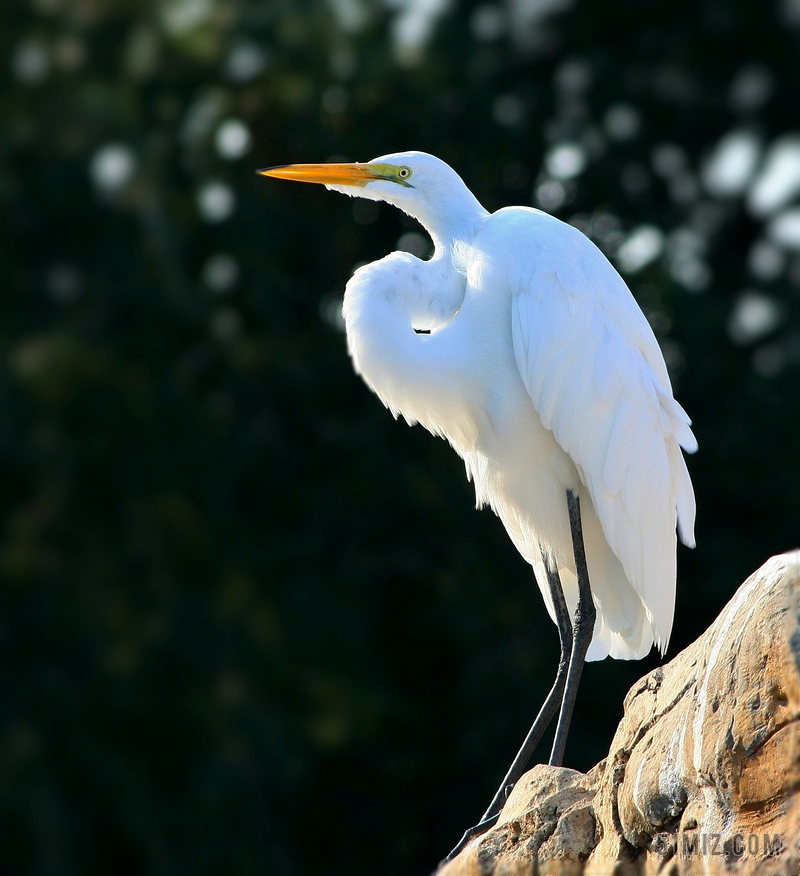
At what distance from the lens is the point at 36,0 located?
8438 mm

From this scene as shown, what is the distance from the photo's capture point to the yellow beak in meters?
3.60

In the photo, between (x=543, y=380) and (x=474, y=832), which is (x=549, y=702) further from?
(x=543, y=380)

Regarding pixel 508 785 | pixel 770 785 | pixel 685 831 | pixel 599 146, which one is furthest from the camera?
pixel 599 146

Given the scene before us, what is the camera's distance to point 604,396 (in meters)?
3.34

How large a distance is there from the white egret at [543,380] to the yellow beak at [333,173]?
2.9 inches

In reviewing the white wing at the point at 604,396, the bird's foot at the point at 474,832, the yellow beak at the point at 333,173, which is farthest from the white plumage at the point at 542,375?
the bird's foot at the point at 474,832

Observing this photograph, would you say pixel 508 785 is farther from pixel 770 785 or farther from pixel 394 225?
pixel 394 225

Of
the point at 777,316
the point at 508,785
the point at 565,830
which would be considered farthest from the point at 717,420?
the point at 565,830

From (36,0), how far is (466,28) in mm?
2819

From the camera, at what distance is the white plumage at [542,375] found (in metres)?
3.33

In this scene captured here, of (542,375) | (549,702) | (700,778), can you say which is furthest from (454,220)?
(700,778)

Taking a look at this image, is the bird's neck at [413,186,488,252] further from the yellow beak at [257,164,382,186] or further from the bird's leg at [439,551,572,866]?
the bird's leg at [439,551,572,866]

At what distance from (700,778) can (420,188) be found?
1.86 m

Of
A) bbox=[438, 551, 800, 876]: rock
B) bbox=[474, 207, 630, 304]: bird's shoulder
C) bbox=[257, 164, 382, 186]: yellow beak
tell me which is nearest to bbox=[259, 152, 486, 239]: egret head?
bbox=[257, 164, 382, 186]: yellow beak
